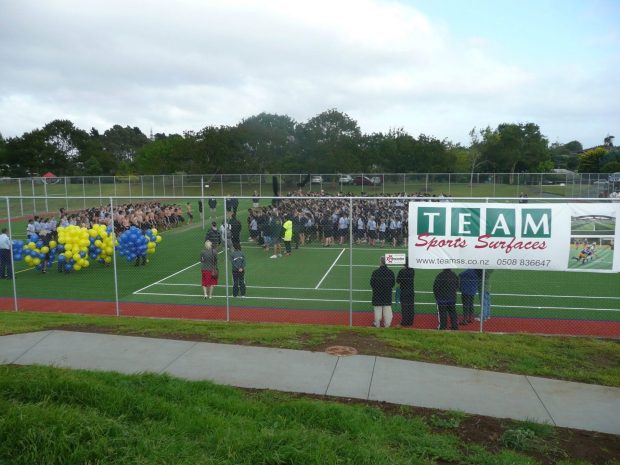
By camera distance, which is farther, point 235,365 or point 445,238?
point 445,238

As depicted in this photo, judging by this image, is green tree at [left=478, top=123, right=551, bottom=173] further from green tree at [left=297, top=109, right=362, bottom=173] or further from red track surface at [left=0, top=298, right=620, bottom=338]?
red track surface at [left=0, top=298, right=620, bottom=338]

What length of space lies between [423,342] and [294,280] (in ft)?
27.7

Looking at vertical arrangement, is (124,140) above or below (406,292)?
above

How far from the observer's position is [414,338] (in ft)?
29.7

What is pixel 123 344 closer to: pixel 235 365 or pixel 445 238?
pixel 235 365

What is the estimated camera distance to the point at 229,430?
4.65 metres

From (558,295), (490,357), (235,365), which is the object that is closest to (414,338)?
(490,357)

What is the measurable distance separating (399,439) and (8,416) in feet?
11.6

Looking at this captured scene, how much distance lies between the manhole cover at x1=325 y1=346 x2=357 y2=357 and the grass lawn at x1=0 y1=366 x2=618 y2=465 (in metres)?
1.90

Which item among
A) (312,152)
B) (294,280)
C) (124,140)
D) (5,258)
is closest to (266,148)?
(312,152)

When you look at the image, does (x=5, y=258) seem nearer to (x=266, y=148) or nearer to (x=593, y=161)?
(x=266, y=148)

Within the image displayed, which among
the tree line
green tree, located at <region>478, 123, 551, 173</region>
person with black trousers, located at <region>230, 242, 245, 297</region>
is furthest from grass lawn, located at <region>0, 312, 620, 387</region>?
green tree, located at <region>478, 123, 551, 173</region>

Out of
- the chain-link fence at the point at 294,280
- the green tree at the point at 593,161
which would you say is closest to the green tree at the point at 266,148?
the green tree at the point at 593,161

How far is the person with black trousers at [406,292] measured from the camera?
38.4ft
